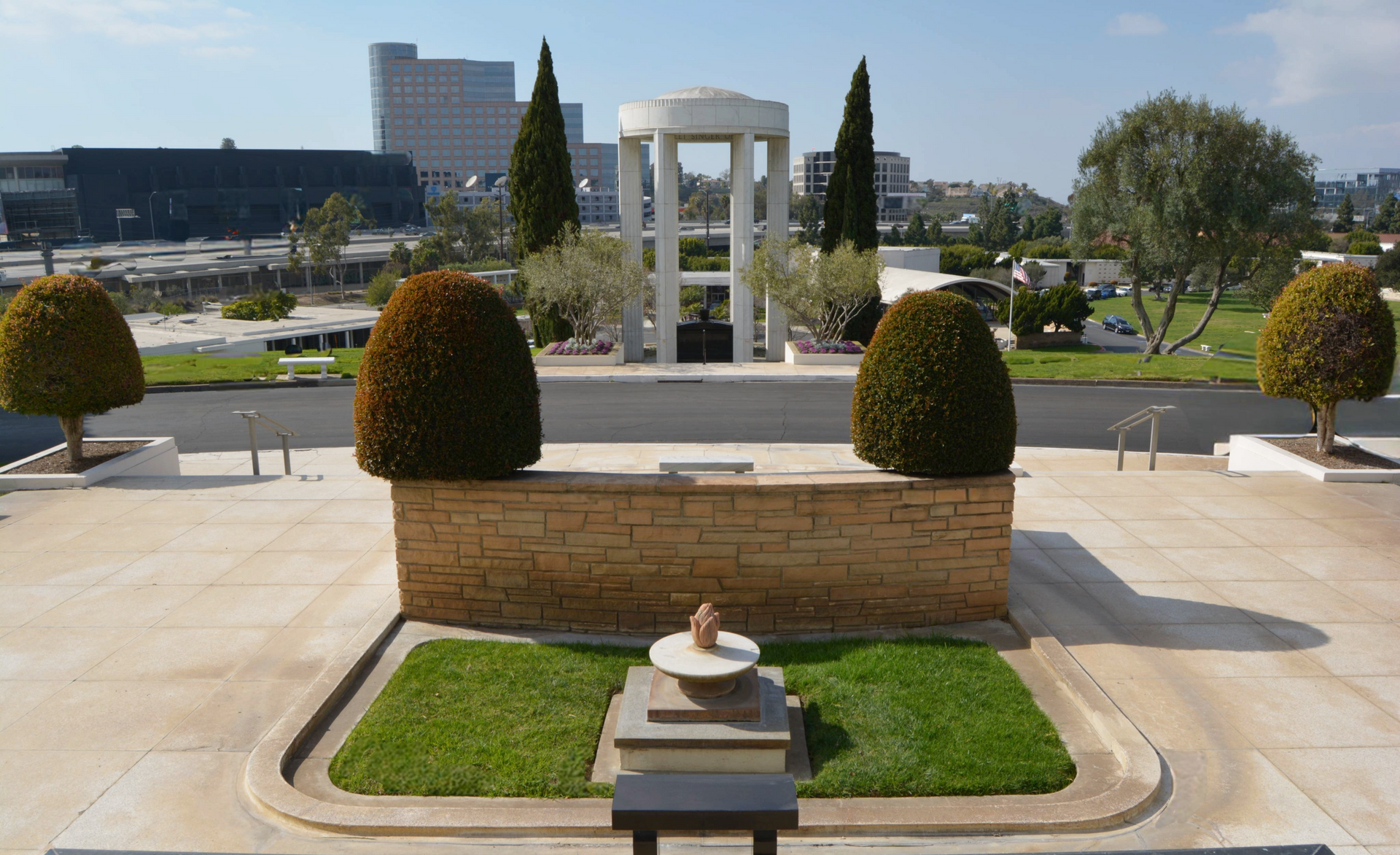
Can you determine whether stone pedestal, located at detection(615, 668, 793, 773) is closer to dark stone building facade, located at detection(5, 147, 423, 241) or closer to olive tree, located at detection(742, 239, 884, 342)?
olive tree, located at detection(742, 239, 884, 342)

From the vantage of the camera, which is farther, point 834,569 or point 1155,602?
point 1155,602

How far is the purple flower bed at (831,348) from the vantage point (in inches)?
1212

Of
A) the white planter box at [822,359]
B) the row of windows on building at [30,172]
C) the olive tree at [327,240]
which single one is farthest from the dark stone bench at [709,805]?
the row of windows on building at [30,172]

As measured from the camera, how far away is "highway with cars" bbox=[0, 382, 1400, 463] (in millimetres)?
19078

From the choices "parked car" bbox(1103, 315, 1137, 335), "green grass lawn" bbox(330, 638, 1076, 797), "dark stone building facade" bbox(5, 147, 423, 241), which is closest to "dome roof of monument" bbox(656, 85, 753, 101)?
"green grass lawn" bbox(330, 638, 1076, 797)

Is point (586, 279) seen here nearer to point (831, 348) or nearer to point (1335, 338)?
point (831, 348)

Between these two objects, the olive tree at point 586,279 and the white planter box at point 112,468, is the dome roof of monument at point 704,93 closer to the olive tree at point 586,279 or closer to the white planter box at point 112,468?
the olive tree at point 586,279

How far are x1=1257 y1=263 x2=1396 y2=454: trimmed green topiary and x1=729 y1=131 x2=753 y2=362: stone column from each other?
1878cm

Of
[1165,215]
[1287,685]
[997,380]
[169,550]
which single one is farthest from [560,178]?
[1287,685]

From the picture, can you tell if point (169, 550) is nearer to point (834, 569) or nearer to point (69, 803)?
point (69, 803)

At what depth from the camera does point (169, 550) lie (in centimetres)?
1111

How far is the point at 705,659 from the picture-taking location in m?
6.79

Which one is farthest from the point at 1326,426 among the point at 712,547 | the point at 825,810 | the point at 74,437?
the point at 74,437

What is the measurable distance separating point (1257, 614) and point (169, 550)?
11480 mm
